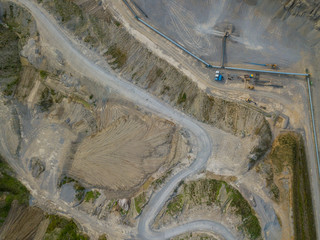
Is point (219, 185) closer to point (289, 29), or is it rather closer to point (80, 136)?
point (80, 136)

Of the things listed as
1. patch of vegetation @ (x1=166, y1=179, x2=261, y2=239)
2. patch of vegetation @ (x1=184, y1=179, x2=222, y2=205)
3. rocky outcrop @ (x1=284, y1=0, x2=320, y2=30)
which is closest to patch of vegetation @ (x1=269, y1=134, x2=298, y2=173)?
patch of vegetation @ (x1=166, y1=179, x2=261, y2=239)

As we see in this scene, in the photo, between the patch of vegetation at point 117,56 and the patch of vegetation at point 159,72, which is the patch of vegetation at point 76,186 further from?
the patch of vegetation at point 159,72

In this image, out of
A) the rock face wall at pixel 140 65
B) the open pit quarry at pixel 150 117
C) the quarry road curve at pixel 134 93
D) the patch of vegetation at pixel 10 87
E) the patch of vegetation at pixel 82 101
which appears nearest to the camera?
the open pit quarry at pixel 150 117

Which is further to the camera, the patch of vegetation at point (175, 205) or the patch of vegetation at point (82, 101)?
the patch of vegetation at point (82, 101)

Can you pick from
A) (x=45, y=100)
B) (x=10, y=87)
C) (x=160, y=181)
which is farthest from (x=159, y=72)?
(x=10, y=87)

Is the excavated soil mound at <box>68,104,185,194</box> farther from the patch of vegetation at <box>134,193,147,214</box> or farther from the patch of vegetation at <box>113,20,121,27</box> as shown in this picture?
the patch of vegetation at <box>113,20,121,27</box>

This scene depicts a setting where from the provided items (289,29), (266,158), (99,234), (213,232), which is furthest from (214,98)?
(99,234)

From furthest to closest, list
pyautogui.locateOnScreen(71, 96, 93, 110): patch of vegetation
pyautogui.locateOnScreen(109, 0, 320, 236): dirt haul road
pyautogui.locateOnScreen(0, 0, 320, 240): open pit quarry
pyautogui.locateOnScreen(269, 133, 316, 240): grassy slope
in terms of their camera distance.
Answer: pyautogui.locateOnScreen(71, 96, 93, 110): patch of vegetation, pyautogui.locateOnScreen(109, 0, 320, 236): dirt haul road, pyautogui.locateOnScreen(0, 0, 320, 240): open pit quarry, pyautogui.locateOnScreen(269, 133, 316, 240): grassy slope

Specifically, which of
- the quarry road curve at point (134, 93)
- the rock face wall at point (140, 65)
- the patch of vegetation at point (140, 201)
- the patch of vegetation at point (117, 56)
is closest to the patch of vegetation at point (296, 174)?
the rock face wall at point (140, 65)
